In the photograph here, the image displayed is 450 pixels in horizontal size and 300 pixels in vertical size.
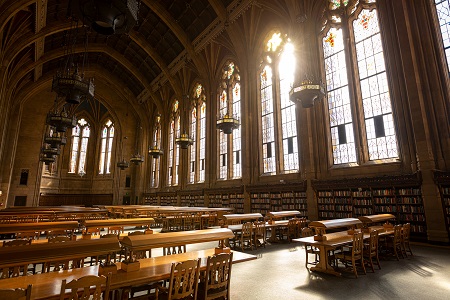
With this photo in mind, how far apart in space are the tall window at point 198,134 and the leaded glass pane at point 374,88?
11.2m

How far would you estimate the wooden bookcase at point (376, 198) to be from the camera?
7312 mm

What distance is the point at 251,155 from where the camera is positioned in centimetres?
1355

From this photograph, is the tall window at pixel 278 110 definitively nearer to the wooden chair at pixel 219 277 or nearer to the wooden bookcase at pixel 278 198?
the wooden bookcase at pixel 278 198

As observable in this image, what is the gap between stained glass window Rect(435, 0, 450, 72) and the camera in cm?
769

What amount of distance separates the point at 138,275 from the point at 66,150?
2595 cm

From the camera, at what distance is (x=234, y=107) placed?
15727mm

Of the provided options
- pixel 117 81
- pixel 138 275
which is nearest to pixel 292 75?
pixel 138 275

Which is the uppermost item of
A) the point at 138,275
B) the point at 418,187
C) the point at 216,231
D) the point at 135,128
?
the point at 135,128

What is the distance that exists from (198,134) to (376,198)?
12950 mm

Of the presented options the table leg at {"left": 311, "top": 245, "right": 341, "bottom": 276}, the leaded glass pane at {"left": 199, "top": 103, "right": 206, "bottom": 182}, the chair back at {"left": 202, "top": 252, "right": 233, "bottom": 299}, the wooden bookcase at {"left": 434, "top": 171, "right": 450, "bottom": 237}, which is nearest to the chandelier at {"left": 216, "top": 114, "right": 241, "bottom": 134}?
the table leg at {"left": 311, "top": 245, "right": 341, "bottom": 276}

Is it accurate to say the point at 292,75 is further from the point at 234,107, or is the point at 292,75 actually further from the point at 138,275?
the point at 138,275

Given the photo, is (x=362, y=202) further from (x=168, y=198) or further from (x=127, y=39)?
(x=127, y=39)

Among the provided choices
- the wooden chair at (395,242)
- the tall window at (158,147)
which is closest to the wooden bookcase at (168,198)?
the tall window at (158,147)

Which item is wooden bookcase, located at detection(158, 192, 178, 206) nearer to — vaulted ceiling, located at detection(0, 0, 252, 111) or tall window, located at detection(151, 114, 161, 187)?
tall window, located at detection(151, 114, 161, 187)
